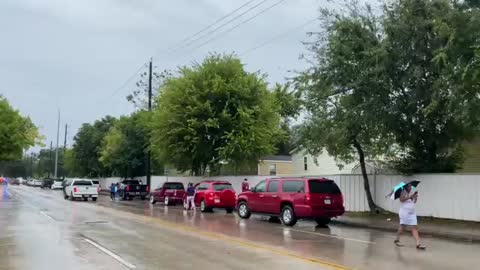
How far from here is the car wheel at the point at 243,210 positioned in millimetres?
25288

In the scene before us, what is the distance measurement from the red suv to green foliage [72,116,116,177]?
5367cm

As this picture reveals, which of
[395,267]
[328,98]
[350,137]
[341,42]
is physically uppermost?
[341,42]

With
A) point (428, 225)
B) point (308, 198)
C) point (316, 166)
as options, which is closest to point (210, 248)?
point (308, 198)

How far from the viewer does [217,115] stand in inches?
1462

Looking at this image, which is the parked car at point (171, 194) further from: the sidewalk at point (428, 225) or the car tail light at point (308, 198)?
the car tail light at point (308, 198)

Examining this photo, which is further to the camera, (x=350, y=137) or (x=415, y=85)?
(x=350, y=137)

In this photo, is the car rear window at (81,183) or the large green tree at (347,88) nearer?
the large green tree at (347,88)

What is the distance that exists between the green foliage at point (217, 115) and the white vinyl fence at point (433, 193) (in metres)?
9.06

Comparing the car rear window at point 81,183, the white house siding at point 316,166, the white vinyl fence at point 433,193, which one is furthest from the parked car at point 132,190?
the white vinyl fence at point 433,193

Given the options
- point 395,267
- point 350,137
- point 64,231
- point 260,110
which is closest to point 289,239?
point 395,267

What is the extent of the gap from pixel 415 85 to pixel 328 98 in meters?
3.97

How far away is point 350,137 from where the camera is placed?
2498 cm

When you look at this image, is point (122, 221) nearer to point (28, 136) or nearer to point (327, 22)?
point (327, 22)

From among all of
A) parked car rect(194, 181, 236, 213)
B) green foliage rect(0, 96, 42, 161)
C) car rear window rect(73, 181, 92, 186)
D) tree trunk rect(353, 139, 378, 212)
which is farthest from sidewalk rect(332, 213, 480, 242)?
green foliage rect(0, 96, 42, 161)
